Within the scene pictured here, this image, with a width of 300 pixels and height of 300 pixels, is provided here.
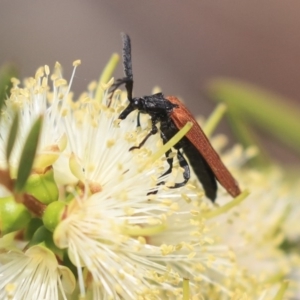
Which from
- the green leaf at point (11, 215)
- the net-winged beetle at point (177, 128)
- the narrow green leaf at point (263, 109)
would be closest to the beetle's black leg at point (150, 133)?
the net-winged beetle at point (177, 128)

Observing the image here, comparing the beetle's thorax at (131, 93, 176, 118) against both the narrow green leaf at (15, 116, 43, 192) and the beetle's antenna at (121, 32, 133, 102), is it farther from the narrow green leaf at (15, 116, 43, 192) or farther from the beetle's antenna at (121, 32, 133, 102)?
the narrow green leaf at (15, 116, 43, 192)

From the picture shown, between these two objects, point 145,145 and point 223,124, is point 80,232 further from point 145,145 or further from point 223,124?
point 223,124

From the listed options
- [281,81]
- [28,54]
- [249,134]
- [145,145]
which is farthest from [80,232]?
[281,81]

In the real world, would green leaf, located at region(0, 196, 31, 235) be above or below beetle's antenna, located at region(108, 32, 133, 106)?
below

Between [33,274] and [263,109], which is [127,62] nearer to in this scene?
[33,274]

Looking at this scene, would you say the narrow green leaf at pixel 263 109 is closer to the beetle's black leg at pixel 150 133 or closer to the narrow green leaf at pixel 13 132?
the beetle's black leg at pixel 150 133

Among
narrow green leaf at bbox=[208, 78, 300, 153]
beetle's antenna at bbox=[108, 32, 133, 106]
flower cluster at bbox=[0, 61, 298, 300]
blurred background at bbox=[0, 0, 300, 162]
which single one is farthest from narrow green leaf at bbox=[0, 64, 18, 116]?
blurred background at bbox=[0, 0, 300, 162]
